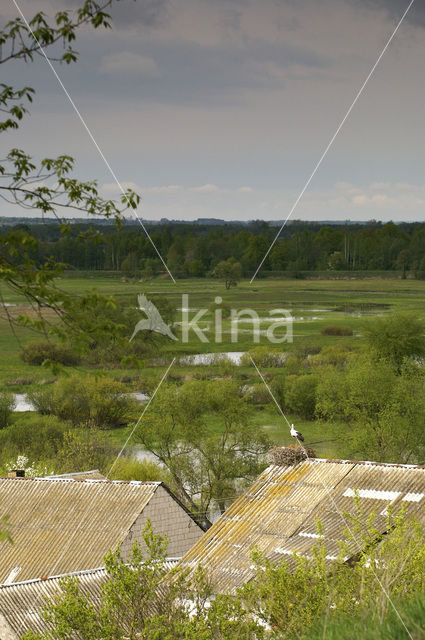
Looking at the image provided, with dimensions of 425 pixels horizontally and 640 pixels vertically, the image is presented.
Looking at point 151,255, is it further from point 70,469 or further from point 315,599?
point 315,599

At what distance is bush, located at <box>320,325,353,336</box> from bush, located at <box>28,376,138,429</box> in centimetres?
2955

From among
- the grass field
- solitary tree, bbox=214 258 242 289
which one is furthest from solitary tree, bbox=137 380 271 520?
solitary tree, bbox=214 258 242 289

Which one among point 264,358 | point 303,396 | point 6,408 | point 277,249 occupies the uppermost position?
point 277,249

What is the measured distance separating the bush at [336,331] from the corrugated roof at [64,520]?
65939 mm

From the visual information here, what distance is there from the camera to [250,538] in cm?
1448

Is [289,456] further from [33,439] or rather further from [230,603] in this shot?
[33,439]

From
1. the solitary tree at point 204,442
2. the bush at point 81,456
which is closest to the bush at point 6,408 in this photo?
the solitary tree at point 204,442

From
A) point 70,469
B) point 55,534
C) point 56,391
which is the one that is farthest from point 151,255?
point 55,534

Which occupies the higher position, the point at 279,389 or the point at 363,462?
the point at 363,462

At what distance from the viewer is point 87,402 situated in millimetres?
61500

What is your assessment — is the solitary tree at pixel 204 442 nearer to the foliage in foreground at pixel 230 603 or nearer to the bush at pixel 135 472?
the bush at pixel 135 472

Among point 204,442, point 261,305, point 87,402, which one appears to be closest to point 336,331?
point 261,305

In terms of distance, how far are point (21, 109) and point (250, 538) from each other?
9.96 metres

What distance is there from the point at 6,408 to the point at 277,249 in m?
42.9
